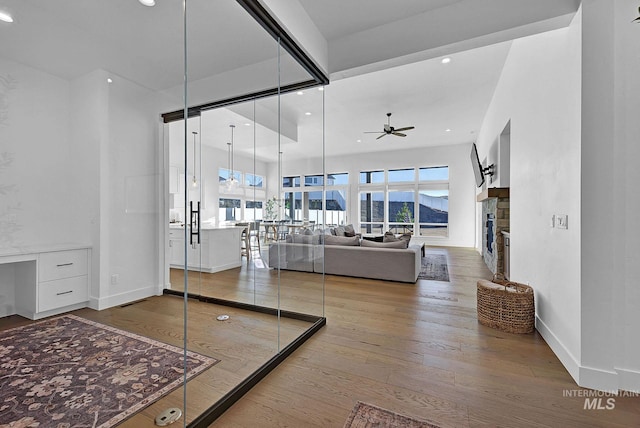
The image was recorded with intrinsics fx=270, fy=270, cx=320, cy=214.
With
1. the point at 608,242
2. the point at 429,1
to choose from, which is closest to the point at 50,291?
the point at 429,1

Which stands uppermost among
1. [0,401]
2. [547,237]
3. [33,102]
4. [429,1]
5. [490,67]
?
[490,67]

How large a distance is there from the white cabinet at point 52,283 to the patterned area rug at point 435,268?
474cm

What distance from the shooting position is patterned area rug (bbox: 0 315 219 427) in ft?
5.11

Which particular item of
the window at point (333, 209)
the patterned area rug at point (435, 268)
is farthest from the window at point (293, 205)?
the patterned area rug at point (435, 268)

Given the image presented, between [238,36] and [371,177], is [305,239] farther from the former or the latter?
[371,177]

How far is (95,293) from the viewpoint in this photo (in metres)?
2.99


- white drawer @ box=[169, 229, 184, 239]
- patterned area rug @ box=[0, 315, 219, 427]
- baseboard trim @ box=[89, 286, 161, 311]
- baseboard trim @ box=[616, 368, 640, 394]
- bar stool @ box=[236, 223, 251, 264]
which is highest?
white drawer @ box=[169, 229, 184, 239]

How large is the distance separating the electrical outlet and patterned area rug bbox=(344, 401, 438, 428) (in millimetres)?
1679

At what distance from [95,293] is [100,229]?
0.73 metres

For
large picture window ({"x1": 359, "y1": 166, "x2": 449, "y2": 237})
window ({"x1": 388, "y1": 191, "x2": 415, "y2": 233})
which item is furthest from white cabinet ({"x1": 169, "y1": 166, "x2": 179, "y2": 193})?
window ({"x1": 388, "y1": 191, "x2": 415, "y2": 233})

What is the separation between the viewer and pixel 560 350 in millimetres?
2055

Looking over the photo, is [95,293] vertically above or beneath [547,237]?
beneath

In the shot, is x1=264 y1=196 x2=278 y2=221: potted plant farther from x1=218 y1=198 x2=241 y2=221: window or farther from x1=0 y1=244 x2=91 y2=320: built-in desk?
x1=0 y1=244 x2=91 y2=320: built-in desk

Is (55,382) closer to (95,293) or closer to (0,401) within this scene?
(0,401)
